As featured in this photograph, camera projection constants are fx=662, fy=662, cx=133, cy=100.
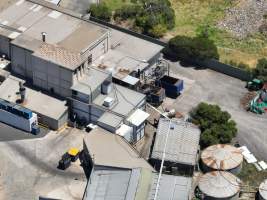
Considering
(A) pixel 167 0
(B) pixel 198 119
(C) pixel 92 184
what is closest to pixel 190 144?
(B) pixel 198 119

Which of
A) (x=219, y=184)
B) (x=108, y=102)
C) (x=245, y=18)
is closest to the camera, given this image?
(x=219, y=184)

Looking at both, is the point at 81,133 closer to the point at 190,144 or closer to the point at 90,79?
the point at 90,79

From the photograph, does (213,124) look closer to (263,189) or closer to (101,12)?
(263,189)

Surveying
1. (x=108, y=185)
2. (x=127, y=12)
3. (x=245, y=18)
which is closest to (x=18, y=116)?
(x=108, y=185)

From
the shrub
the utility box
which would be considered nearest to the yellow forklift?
the utility box

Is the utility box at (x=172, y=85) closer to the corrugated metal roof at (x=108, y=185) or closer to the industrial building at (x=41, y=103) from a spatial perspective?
the industrial building at (x=41, y=103)
